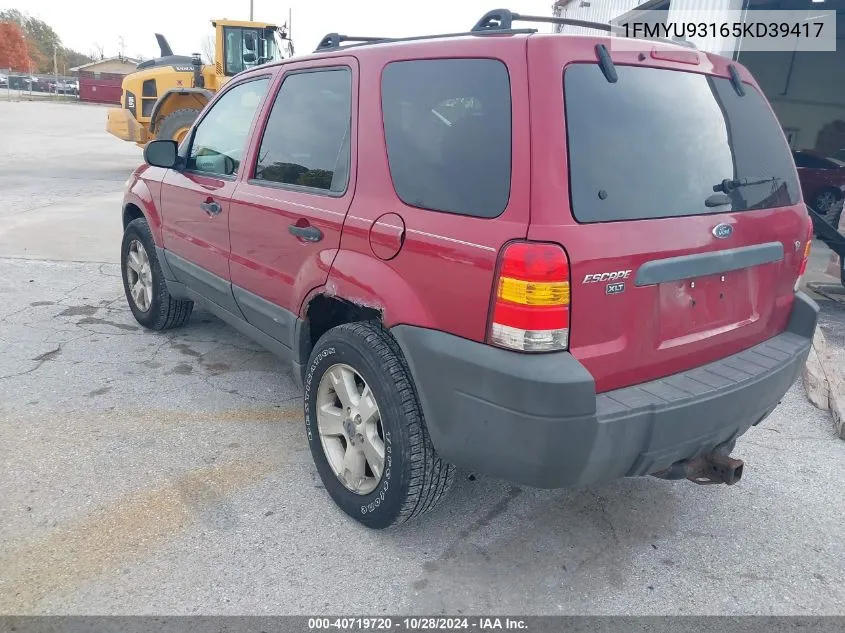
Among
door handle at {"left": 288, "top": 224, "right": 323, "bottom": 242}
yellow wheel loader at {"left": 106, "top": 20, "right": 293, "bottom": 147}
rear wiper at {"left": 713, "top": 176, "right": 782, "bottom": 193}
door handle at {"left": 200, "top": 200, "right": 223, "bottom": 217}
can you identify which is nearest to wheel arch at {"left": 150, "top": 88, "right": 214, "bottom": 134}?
yellow wheel loader at {"left": 106, "top": 20, "right": 293, "bottom": 147}

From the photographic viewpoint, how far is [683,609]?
2.38 metres

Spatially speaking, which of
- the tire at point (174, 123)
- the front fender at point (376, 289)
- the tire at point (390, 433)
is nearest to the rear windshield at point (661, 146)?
the front fender at point (376, 289)

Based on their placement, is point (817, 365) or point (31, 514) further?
point (817, 365)

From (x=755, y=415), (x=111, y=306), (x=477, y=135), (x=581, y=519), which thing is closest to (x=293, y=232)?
(x=477, y=135)

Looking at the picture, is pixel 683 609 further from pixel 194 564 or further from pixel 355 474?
pixel 194 564

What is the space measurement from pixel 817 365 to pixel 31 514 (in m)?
4.81

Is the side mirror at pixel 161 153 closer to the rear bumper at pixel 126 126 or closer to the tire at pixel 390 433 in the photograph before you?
the tire at pixel 390 433

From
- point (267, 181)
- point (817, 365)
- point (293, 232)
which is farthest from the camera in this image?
point (817, 365)

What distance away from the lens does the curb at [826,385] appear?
3910 millimetres

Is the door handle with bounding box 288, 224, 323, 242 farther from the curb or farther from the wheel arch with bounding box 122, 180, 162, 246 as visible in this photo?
Result: the curb

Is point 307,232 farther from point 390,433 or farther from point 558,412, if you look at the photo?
point 558,412

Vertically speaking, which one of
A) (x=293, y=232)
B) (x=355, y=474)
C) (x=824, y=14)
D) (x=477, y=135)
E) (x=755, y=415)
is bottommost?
(x=355, y=474)

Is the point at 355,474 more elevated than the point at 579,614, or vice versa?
the point at 355,474

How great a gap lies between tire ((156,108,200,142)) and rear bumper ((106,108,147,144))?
1725 millimetres
